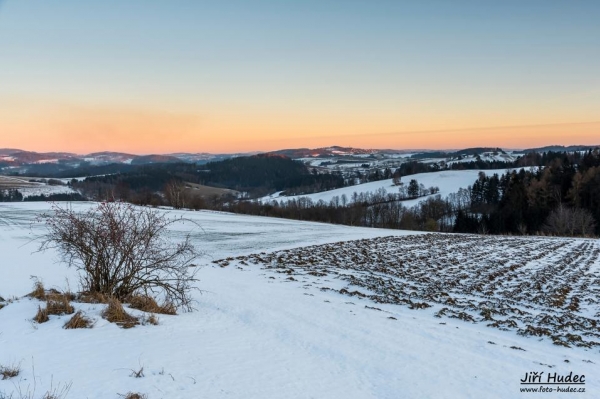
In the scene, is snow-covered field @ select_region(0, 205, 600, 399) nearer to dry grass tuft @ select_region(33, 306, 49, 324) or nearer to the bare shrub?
dry grass tuft @ select_region(33, 306, 49, 324)

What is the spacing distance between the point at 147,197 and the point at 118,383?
241 ft

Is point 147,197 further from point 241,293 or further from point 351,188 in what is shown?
point 351,188

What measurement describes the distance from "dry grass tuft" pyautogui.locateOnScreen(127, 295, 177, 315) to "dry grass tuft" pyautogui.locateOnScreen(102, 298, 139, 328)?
781mm

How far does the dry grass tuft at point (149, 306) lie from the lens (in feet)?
28.2

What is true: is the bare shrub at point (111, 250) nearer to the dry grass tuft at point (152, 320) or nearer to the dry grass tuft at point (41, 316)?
the dry grass tuft at point (152, 320)

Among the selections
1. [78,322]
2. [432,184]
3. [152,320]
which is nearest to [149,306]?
[152,320]

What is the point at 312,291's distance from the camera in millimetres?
14039

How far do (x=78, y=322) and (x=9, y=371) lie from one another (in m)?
1.97

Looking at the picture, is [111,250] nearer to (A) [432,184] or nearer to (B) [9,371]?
(B) [9,371]

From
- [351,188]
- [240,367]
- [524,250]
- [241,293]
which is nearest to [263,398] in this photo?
[240,367]

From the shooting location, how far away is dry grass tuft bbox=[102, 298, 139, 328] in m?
7.39

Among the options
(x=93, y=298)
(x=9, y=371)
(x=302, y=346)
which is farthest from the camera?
(x=93, y=298)

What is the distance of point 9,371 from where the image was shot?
509cm

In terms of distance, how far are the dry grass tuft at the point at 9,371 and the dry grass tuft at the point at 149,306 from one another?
3.24 metres
